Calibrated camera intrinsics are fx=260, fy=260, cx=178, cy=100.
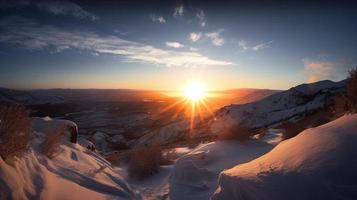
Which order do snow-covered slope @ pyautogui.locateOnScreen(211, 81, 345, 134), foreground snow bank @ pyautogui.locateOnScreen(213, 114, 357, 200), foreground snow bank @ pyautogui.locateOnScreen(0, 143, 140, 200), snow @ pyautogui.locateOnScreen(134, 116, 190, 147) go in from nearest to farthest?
foreground snow bank @ pyautogui.locateOnScreen(213, 114, 357, 200), foreground snow bank @ pyautogui.locateOnScreen(0, 143, 140, 200), snow-covered slope @ pyautogui.locateOnScreen(211, 81, 345, 134), snow @ pyautogui.locateOnScreen(134, 116, 190, 147)

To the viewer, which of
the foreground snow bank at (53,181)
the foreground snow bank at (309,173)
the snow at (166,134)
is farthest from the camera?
the snow at (166,134)

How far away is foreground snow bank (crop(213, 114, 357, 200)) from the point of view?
4.61 m

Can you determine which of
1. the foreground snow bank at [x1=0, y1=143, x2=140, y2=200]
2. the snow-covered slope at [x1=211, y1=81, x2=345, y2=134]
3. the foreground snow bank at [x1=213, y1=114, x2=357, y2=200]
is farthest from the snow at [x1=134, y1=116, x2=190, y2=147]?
the foreground snow bank at [x1=213, y1=114, x2=357, y2=200]

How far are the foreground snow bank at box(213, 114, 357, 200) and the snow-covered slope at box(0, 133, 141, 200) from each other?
3834mm

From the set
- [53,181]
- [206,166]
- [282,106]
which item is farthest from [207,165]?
[282,106]

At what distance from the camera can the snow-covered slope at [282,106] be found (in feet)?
132

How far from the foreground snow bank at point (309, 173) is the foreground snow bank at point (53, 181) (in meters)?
3.82

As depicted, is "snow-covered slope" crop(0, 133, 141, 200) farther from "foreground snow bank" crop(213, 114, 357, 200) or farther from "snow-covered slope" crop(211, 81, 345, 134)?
"snow-covered slope" crop(211, 81, 345, 134)

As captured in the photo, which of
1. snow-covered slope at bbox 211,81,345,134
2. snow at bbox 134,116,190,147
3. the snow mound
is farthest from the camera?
snow at bbox 134,116,190,147

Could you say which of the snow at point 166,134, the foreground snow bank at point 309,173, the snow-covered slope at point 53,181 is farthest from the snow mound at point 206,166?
the snow at point 166,134

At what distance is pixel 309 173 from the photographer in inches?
194

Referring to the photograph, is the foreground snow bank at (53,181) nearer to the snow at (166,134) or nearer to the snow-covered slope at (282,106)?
the snow-covered slope at (282,106)

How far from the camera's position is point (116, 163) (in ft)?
65.7

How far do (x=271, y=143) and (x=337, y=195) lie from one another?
40.7 feet
